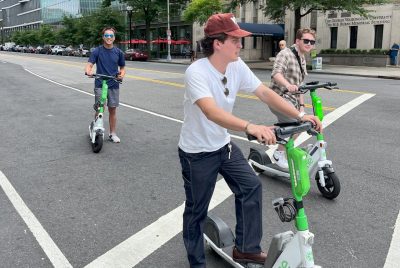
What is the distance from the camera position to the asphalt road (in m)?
3.90

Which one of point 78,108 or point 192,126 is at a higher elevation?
point 192,126

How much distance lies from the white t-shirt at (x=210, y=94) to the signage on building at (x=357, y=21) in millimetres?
31969

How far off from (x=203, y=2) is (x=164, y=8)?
1246 cm

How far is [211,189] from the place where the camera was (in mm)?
3260

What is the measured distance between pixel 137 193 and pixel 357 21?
110 ft

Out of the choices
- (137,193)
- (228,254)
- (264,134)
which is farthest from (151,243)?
(264,134)

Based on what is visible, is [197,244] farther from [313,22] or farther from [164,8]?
[164,8]

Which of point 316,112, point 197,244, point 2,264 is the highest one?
point 316,112

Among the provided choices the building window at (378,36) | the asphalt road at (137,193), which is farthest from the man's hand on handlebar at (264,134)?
the building window at (378,36)

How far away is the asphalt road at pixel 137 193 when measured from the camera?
3.90 m

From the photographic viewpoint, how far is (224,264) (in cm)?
365

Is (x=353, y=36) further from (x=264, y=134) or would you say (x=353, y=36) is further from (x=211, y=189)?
(x=264, y=134)

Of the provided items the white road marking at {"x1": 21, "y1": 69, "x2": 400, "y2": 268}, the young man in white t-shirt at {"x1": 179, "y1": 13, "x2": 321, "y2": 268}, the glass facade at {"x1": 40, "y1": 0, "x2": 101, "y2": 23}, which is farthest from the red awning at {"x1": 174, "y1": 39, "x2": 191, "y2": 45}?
the young man in white t-shirt at {"x1": 179, "y1": 13, "x2": 321, "y2": 268}

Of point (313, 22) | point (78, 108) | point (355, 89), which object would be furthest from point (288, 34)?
point (78, 108)
